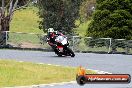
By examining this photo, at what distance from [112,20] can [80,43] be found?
5.66 meters

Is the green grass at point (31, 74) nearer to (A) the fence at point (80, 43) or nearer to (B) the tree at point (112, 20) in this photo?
(A) the fence at point (80, 43)

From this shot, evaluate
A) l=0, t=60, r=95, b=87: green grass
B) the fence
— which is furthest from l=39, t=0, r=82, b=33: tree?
l=0, t=60, r=95, b=87: green grass

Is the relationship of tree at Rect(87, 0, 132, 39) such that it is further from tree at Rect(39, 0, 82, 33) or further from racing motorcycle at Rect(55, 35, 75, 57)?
racing motorcycle at Rect(55, 35, 75, 57)

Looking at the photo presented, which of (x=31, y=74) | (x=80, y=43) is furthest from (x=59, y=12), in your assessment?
(x=31, y=74)

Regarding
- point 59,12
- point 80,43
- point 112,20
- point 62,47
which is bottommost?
point 80,43

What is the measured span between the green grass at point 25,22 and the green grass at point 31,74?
150ft

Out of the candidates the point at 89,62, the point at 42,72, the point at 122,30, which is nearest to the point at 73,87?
the point at 42,72

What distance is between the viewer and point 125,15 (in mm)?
37156

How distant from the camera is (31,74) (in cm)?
1858

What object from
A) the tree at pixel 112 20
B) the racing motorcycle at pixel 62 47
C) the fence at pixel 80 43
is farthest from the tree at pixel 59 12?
the racing motorcycle at pixel 62 47

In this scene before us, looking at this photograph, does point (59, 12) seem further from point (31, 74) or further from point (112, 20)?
Answer: point (31, 74)

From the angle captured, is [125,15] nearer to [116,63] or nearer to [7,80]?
[116,63]

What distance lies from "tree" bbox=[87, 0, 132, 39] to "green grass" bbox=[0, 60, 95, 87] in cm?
1550

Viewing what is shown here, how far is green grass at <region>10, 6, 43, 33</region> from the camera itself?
69.2m
